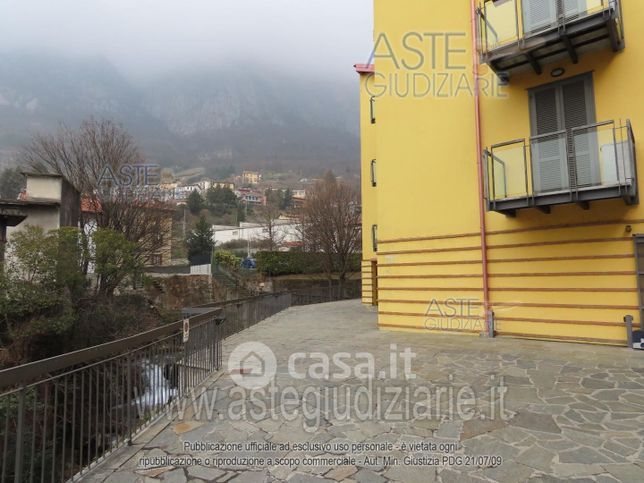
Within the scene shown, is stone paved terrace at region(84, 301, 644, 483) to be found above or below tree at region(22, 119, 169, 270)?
below

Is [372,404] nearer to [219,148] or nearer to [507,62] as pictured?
[507,62]

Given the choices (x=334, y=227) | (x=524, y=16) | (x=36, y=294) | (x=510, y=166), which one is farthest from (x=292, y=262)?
(x=524, y=16)

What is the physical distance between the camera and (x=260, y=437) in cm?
435

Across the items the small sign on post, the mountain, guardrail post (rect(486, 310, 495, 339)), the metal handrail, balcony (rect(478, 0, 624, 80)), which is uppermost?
the mountain

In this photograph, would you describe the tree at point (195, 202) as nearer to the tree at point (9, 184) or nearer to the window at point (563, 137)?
the tree at point (9, 184)

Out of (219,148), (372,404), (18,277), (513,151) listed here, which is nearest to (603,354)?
(513,151)

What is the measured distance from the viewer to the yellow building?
27.1 feet

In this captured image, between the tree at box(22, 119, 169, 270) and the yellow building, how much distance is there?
39.4 ft

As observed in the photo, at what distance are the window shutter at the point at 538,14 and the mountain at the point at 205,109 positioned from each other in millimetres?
38760

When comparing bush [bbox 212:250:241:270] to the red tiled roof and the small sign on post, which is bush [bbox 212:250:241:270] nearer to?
the red tiled roof

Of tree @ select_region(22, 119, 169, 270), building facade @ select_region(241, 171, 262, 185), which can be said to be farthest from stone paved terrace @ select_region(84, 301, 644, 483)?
building facade @ select_region(241, 171, 262, 185)

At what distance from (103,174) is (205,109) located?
11910 cm

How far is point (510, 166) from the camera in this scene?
9.06m

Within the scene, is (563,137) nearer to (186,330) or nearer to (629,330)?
(629,330)
